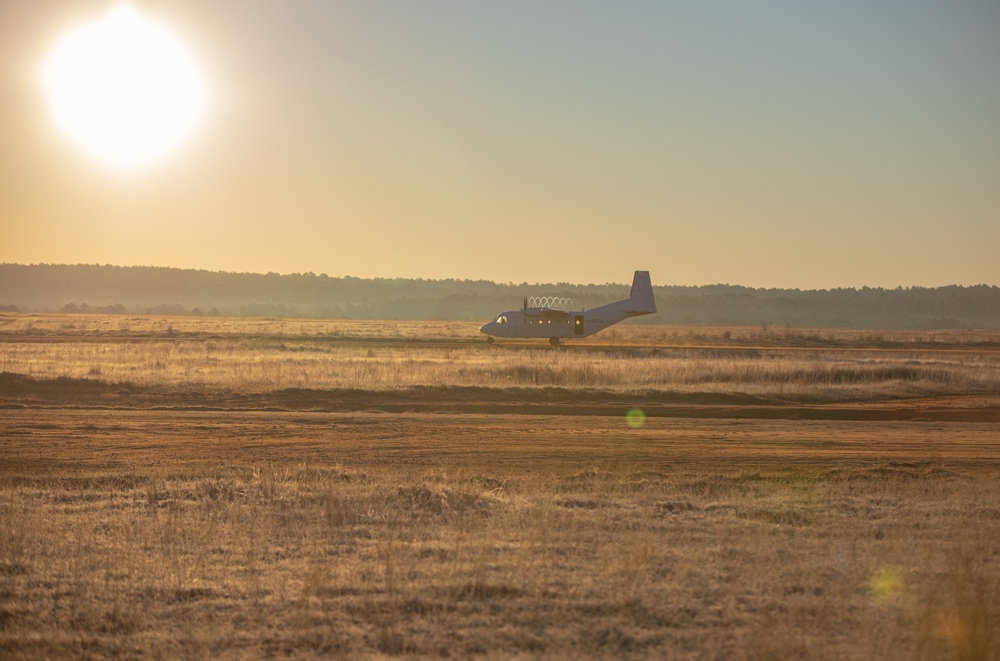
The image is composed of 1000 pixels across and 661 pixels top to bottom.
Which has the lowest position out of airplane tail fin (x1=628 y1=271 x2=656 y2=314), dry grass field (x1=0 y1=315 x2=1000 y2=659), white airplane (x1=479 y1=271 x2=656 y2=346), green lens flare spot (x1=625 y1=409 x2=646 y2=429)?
green lens flare spot (x1=625 y1=409 x2=646 y2=429)

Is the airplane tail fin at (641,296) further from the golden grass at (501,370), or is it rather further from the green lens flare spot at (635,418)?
the green lens flare spot at (635,418)

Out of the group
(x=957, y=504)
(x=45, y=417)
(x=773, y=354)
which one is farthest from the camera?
(x=773, y=354)

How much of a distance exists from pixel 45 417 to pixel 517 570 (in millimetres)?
19524

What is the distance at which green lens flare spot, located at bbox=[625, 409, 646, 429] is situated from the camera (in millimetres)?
25625

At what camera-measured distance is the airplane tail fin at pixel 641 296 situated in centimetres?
6612

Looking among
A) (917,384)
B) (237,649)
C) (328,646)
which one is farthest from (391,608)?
(917,384)

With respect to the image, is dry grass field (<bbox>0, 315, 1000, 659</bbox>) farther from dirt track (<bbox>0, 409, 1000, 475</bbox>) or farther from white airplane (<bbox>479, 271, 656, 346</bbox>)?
white airplane (<bbox>479, 271, 656, 346</bbox>)

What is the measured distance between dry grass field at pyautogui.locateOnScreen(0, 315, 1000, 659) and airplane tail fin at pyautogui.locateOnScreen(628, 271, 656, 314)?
38141mm

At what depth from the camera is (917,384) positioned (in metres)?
38.3

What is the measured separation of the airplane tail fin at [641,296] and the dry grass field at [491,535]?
3814cm

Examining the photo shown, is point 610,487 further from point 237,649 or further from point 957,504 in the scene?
point 237,649

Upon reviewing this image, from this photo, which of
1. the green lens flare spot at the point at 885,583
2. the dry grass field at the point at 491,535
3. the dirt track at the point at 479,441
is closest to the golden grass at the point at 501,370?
the dry grass field at the point at 491,535

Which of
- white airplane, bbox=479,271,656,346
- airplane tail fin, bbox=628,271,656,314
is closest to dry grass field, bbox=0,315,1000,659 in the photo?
white airplane, bbox=479,271,656,346

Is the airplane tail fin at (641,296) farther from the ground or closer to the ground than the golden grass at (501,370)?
farther from the ground
